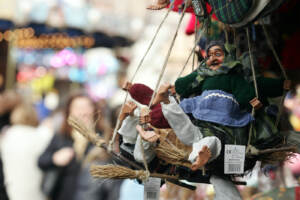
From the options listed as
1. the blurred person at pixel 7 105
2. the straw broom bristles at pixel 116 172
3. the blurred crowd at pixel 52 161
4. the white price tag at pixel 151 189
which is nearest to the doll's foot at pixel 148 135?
the straw broom bristles at pixel 116 172

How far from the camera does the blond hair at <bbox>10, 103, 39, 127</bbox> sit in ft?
12.0

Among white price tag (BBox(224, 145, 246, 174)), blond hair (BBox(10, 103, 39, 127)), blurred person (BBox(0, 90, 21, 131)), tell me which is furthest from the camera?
blurred person (BBox(0, 90, 21, 131))

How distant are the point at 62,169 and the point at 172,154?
2.29m

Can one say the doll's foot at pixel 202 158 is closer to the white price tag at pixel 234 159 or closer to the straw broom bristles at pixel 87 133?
the white price tag at pixel 234 159

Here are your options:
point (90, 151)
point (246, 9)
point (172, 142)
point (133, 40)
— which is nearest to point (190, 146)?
point (172, 142)

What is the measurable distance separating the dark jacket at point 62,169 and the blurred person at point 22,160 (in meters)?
0.09

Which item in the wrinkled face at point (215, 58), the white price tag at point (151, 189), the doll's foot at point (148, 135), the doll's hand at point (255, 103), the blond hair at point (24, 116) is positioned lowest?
the blond hair at point (24, 116)

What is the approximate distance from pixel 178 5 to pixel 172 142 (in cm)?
69

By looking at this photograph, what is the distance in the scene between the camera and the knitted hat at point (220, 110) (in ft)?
4.64

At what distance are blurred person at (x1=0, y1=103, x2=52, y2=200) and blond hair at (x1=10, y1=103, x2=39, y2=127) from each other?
0.10 ft

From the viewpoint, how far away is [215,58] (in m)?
1.54

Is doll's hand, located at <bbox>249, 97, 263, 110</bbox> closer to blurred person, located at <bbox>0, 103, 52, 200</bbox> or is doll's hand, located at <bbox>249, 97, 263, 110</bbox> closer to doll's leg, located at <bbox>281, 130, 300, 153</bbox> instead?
doll's leg, located at <bbox>281, 130, 300, 153</bbox>

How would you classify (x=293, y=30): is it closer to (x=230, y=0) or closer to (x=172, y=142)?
(x=230, y=0)

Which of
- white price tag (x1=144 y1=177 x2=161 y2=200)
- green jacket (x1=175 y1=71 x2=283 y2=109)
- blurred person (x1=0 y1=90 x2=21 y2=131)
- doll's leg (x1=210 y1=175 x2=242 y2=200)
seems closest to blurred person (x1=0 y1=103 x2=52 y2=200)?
blurred person (x1=0 y1=90 x2=21 y2=131)
